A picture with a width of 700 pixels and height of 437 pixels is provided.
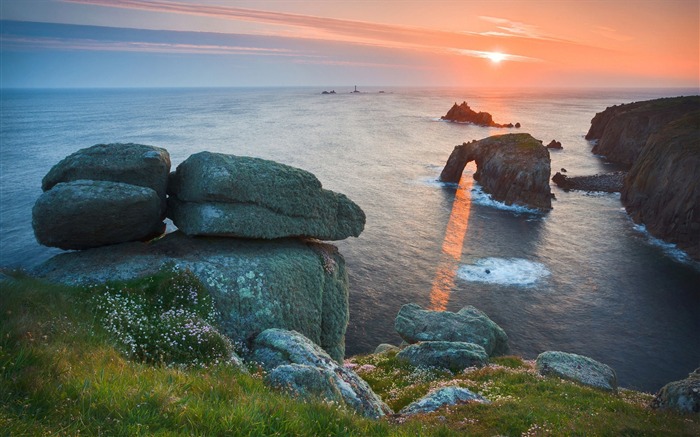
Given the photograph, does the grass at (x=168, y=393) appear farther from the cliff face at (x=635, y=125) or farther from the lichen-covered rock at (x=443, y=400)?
the cliff face at (x=635, y=125)

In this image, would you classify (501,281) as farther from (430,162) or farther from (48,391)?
(430,162)

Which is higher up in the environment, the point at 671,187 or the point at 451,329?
the point at 671,187

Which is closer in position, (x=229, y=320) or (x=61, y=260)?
(x=229, y=320)

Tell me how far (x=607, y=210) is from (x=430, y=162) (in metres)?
49.3

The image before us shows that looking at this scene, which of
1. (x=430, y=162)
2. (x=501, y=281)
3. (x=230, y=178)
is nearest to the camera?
(x=230, y=178)

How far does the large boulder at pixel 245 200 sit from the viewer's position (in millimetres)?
22188

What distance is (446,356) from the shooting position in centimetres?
2352

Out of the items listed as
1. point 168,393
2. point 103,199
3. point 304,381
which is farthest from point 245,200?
point 168,393

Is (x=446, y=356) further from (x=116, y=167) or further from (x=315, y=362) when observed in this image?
(x=116, y=167)

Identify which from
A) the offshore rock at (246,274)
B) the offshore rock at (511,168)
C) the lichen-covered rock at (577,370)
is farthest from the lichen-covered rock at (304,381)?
the offshore rock at (511,168)

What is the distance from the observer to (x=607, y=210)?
8494cm

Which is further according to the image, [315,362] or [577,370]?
[577,370]

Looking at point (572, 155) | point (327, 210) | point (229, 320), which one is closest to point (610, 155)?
point (572, 155)

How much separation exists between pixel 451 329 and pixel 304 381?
21284mm
